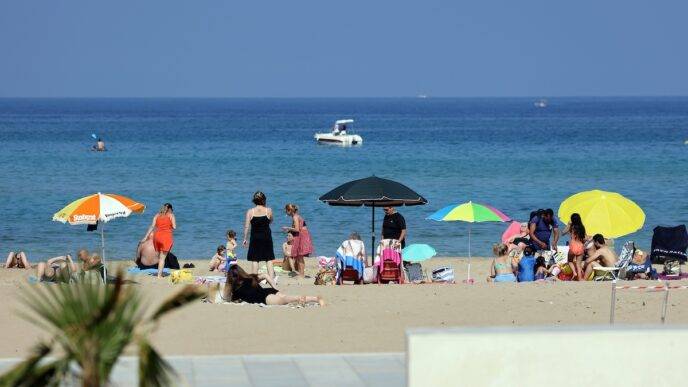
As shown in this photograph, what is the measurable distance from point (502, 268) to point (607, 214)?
198cm

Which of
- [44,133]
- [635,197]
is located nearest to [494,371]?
[635,197]

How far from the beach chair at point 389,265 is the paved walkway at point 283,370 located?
5779 mm

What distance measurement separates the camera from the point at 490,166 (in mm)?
58969

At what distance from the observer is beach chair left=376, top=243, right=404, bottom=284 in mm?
16453

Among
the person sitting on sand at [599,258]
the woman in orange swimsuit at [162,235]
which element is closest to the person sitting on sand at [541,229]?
the person sitting on sand at [599,258]

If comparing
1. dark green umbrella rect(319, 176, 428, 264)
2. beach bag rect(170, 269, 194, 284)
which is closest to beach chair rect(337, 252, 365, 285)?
dark green umbrella rect(319, 176, 428, 264)

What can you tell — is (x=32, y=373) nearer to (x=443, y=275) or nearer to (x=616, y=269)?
(x=616, y=269)

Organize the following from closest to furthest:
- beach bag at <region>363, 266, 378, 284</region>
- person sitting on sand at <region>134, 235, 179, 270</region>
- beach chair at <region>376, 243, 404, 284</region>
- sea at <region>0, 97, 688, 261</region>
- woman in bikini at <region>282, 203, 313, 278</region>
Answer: beach chair at <region>376, 243, 404, 284</region> < beach bag at <region>363, 266, 378, 284</region> < person sitting on sand at <region>134, 235, 179, 270</region> < woman in bikini at <region>282, 203, 313, 278</region> < sea at <region>0, 97, 688, 261</region>

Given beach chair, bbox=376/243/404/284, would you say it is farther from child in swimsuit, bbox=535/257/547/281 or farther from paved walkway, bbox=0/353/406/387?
paved walkway, bbox=0/353/406/387

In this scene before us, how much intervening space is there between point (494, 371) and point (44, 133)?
306 ft

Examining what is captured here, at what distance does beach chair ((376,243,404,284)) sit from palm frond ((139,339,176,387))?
1048 centimetres

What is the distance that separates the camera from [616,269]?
629 inches

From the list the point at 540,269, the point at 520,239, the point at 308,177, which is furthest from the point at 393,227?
the point at 308,177

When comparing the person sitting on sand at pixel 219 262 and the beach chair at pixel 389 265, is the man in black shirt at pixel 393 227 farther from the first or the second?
the person sitting on sand at pixel 219 262
